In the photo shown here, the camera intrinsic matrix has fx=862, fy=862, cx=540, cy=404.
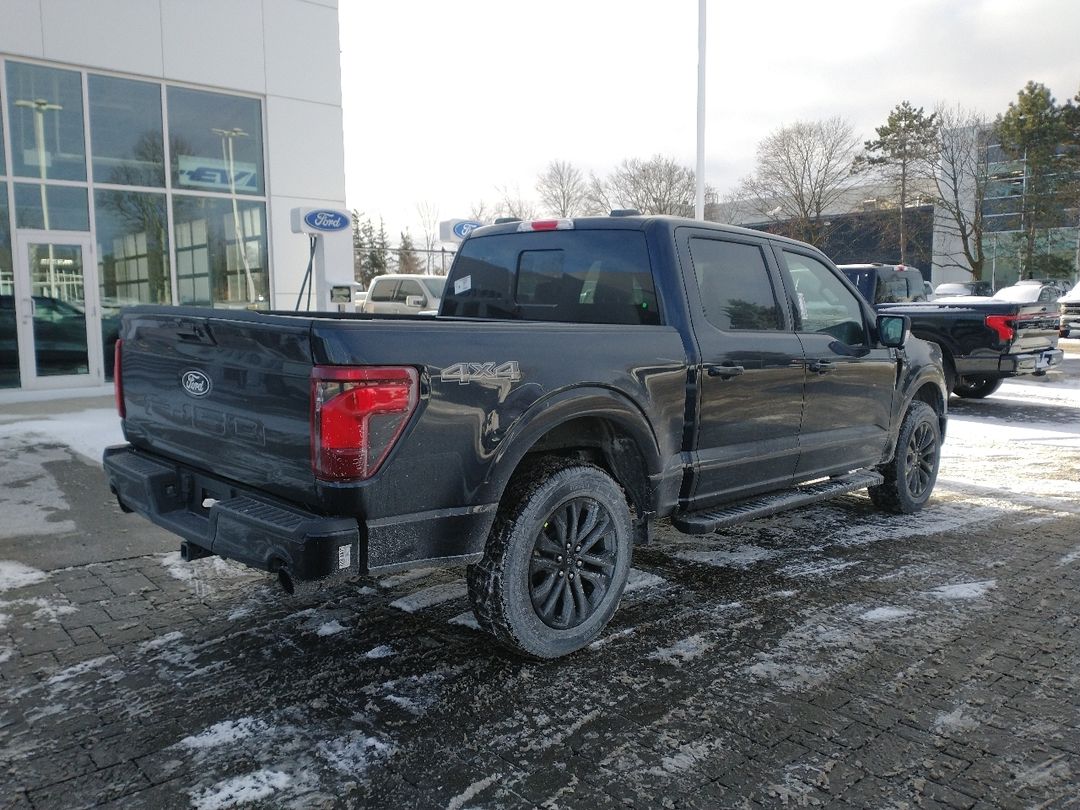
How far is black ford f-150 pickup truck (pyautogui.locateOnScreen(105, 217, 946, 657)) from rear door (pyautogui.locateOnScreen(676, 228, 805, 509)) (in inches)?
0.6

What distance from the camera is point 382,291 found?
20.7m

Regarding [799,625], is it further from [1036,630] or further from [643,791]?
[643,791]

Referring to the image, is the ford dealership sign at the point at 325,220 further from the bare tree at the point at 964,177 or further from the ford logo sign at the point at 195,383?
the bare tree at the point at 964,177

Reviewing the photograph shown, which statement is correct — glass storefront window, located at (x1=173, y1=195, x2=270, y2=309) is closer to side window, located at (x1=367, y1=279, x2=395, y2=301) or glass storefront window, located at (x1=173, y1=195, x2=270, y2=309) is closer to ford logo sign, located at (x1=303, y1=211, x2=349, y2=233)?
ford logo sign, located at (x1=303, y1=211, x2=349, y2=233)

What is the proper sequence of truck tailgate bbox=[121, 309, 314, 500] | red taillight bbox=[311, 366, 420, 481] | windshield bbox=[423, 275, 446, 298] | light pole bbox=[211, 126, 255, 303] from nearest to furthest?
red taillight bbox=[311, 366, 420, 481] < truck tailgate bbox=[121, 309, 314, 500] < light pole bbox=[211, 126, 255, 303] < windshield bbox=[423, 275, 446, 298]

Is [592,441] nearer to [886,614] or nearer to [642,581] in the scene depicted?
[642,581]

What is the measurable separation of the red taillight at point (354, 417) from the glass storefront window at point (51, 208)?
11.8 m

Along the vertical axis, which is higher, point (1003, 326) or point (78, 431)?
point (1003, 326)

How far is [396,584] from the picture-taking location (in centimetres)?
464

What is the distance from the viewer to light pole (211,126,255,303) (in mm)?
14086

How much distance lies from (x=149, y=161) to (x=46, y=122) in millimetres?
1453

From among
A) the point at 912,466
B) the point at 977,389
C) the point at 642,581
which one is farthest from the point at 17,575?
the point at 977,389

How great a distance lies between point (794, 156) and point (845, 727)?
55.4 meters

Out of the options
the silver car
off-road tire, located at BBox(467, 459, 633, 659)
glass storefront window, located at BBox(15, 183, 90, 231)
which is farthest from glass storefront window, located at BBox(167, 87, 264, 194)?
off-road tire, located at BBox(467, 459, 633, 659)
